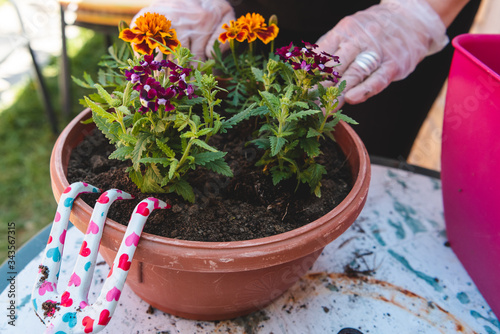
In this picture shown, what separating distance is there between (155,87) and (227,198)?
0.97 feet

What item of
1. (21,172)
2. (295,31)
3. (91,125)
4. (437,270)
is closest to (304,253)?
(437,270)

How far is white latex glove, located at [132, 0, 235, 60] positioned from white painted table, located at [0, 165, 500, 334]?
24.5 inches

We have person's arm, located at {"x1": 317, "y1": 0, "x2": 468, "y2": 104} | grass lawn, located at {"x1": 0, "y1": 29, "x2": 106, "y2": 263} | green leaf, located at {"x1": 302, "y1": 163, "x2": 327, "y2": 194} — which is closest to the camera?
green leaf, located at {"x1": 302, "y1": 163, "x2": 327, "y2": 194}

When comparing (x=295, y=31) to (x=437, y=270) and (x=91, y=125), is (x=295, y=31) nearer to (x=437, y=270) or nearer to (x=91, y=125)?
(x=91, y=125)

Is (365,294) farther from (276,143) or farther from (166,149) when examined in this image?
(166,149)

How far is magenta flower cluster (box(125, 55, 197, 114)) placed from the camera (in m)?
0.62

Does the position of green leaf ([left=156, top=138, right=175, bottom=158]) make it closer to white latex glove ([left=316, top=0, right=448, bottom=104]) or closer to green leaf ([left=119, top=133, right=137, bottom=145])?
green leaf ([left=119, top=133, right=137, bottom=145])

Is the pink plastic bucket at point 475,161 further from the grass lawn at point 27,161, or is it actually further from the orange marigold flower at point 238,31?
the grass lawn at point 27,161

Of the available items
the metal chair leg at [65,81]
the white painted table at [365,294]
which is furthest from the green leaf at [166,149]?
the metal chair leg at [65,81]

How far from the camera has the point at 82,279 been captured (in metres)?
0.63

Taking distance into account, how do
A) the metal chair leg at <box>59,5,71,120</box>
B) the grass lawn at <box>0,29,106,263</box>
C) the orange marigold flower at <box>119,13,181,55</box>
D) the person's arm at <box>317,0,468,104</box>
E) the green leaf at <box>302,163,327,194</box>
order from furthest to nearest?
the metal chair leg at <box>59,5,71,120</box>
the grass lawn at <box>0,29,106,263</box>
the person's arm at <box>317,0,468,104</box>
the green leaf at <box>302,163,327,194</box>
the orange marigold flower at <box>119,13,181,55</box>

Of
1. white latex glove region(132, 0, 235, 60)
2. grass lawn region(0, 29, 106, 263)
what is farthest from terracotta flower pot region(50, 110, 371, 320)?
grass lawn region(0, 29, 106, 263)

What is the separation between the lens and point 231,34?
0.89 metres

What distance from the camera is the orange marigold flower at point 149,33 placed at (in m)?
0.70
